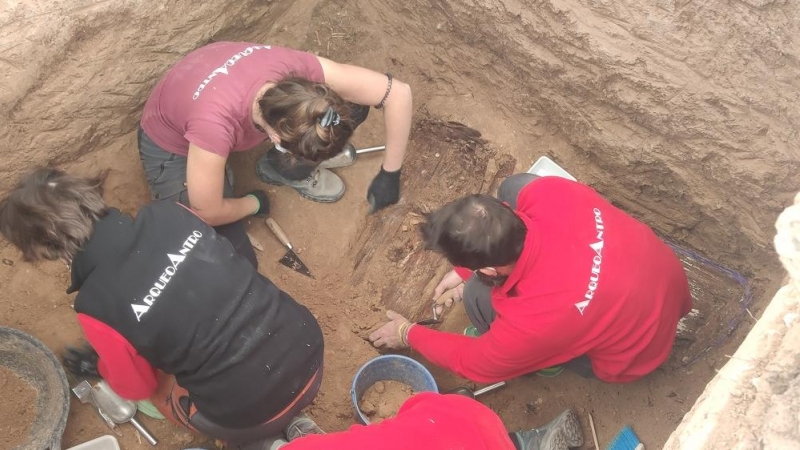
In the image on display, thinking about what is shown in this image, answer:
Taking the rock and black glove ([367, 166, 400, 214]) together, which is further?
black glove ([367, 166, 400, 214])

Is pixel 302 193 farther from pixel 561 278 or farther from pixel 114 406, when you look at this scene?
pixel 561 278

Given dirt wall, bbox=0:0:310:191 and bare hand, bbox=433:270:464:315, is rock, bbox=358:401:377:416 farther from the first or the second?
dirt wall, bbox=0:0:310:191

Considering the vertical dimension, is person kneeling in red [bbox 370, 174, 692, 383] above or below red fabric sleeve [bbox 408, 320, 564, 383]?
above

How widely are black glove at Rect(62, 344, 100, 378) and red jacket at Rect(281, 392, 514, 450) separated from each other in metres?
1.33

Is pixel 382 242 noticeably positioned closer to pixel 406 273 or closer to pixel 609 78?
pixel 406 273

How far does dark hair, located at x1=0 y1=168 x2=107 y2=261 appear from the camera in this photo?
189 centimetres

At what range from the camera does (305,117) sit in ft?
7.01

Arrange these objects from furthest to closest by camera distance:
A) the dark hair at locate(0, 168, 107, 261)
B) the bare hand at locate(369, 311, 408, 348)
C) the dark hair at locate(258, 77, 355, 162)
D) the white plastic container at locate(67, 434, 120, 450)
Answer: the bare hand at locate(369, 311, 408, 348) < the white plastic container at locate(67, 434, 120, 450) < the dark hair at locate(258, 77, 355, 162) < the dark hair at locate(0, 168, 107, 261)

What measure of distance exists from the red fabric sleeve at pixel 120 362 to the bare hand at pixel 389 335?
0.96m

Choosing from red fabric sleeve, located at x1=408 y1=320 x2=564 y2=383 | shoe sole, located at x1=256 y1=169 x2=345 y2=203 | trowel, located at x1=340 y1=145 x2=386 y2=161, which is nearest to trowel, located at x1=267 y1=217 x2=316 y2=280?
shoe sole, located at x1=256 y1=169 x2=345 y2=203

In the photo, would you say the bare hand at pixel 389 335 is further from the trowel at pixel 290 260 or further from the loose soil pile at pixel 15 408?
the loose soil pile at pixel 15 408

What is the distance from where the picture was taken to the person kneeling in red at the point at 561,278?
1.99 meters

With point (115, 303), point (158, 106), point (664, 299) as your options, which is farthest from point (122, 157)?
point (664, 299)

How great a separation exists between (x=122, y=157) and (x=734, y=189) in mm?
2704
